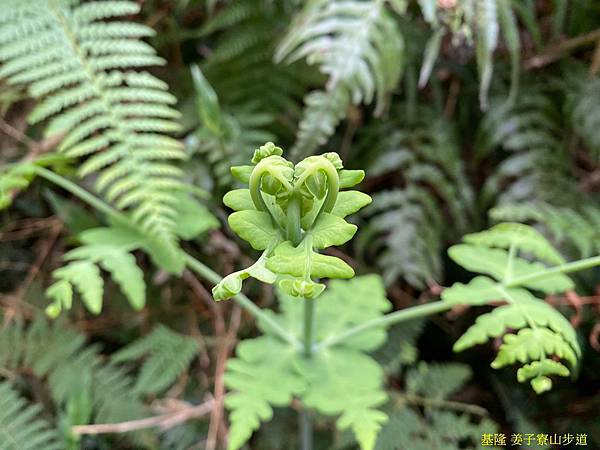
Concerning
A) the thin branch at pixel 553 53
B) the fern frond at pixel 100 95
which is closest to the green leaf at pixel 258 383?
the fern frond at pixel 100 95

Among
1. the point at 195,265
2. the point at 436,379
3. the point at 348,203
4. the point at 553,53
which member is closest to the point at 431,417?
the point at 436,379

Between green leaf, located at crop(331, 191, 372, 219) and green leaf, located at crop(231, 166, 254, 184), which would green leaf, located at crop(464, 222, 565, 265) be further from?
green leaf, located at crop(231, 166, 254, 184)

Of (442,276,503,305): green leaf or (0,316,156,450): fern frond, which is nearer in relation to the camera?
(442,276,503,305): green leaf

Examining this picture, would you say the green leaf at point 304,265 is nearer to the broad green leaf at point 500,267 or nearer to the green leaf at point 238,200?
the green leaf at point 238,200

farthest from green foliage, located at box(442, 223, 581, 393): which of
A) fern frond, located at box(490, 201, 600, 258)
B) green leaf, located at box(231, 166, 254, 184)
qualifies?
green leaf, located at box(231, 166, 254, 184)

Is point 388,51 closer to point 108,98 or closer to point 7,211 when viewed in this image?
point 108,98

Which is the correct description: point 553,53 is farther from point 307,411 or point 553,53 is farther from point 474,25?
point 307,411
